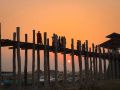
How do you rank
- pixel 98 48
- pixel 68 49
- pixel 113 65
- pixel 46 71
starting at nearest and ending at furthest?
1. pixel 46 71
2. pixel 68 49
3. pixel 98 48
4. pixel 113 65

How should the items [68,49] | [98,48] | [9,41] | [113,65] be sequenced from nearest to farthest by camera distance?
[9,41]
[68,49]
[98,48]
[113,65]

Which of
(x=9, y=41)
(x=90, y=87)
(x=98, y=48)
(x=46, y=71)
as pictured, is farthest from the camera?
(x=98, y=48)

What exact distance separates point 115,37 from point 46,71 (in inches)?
725

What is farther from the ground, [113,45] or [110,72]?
[113,45]

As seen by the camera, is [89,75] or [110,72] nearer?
[89,75]

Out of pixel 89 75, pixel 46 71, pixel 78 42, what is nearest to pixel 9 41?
pixel 46 71

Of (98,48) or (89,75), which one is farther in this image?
(98,48)

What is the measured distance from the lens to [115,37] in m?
44.7

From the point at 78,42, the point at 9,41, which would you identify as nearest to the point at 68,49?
the point at 78,42

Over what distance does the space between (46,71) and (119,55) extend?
18.3 m

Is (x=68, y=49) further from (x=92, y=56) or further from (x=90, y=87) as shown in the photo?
(x=92, y=56)

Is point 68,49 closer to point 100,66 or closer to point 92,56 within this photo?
point 92,56

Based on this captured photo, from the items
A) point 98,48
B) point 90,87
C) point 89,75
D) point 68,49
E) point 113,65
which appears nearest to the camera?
point 90,87

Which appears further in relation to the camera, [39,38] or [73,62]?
[73,62]
